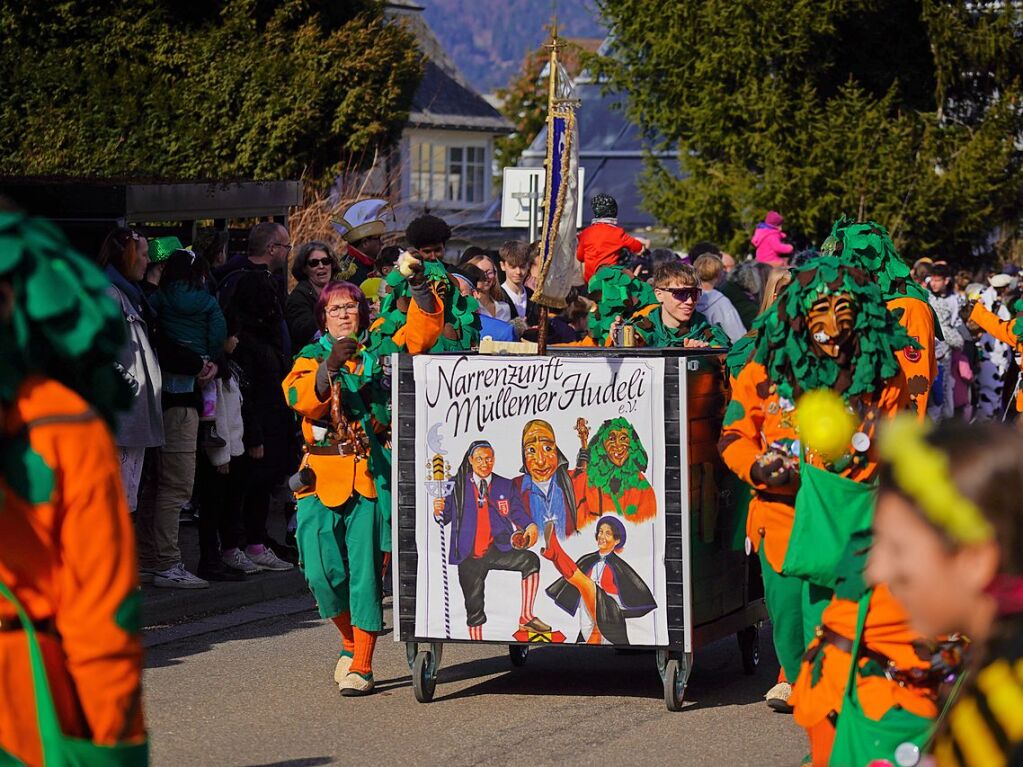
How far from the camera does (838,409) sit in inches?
195

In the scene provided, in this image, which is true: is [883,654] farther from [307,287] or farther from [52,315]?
[307,287]

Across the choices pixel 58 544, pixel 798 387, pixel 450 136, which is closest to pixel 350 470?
pixel 798 387

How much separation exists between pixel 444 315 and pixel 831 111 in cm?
2232

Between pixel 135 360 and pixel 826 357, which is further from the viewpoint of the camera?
pixel 135 360

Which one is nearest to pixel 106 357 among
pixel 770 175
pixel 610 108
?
pixel 770 175

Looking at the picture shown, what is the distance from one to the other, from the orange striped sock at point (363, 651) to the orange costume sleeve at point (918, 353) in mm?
2453

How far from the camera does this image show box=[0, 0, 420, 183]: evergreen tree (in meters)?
25.0

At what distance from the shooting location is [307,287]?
11.1 metres

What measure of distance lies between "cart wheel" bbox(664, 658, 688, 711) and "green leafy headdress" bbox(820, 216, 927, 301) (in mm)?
1818

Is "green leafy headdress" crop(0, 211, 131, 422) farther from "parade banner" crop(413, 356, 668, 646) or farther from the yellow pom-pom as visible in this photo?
"parade banner" crop(413, 356, 668, 646)

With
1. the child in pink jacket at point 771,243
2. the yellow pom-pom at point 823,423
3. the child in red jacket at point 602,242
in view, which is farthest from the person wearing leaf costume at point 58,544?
the child in pink jacket at point 771,243

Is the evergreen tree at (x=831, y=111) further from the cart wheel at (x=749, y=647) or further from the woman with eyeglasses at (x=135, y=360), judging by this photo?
the cart wheel at (x=749, y=647)

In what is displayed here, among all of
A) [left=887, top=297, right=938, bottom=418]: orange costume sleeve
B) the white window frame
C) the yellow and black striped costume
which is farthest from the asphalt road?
the white window frame

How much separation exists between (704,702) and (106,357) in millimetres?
4694
